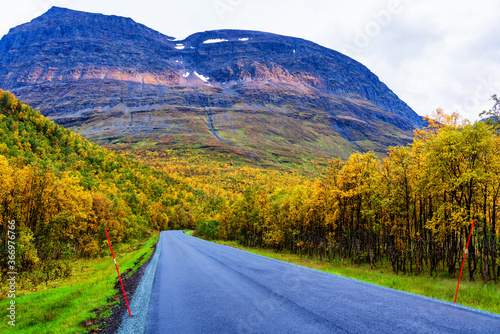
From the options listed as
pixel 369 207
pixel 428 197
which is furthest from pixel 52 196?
pixel 428 197

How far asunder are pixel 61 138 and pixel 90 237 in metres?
55.1

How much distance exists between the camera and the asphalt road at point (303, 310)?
7.12 metres

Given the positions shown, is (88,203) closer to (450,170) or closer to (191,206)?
(450,170)

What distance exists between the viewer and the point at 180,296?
11.8 metres

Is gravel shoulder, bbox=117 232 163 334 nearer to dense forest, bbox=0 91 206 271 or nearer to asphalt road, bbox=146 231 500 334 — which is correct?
asphalt road, bbox=146 231 500 334

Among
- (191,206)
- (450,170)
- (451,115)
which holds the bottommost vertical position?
(191,206)

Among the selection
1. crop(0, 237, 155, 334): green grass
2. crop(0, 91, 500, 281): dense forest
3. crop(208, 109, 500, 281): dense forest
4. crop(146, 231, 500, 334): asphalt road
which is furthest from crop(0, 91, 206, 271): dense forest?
crop(208, 109, 500, 281): dense forest

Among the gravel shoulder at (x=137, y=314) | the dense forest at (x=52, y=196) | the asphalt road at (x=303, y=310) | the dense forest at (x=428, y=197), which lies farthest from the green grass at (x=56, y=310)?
the dense forest at (x=428, y=197)

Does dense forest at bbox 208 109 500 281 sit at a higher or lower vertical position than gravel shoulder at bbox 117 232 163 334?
higher

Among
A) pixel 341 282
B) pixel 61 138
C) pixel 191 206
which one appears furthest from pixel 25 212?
pixel 191 206

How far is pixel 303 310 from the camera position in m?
8.64

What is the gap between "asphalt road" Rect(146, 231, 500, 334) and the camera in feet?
23.4

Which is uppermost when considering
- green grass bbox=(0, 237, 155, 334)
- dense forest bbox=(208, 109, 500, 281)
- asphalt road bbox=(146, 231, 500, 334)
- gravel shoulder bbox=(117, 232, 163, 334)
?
dense forest bbox=(208, 109, 500, 281)

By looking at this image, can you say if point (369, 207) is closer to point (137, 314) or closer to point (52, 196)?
point (137, 314)
